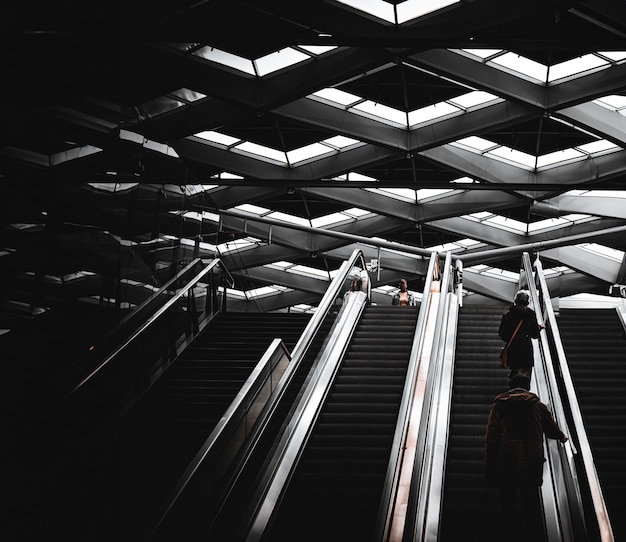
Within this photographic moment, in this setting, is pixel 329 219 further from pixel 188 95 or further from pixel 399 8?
pixel 399 8

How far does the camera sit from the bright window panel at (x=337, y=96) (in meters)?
18.0

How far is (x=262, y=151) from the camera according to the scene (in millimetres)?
21094

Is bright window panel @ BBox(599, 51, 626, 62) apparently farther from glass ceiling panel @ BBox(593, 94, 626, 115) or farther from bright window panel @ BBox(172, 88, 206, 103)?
bright window panel @ BBox(172, 88, 206, 103)

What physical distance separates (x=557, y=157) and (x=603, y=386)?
12130 millimetres

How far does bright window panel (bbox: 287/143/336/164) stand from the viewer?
2078 centimetres

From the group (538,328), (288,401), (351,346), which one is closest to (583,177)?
(351,346)

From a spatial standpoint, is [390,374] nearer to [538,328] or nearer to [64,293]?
[538,328]

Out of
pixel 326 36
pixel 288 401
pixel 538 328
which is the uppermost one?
pixel 326 36

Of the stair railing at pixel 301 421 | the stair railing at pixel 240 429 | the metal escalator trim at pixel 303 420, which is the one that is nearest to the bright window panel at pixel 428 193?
the stair railing at pixel 301 421

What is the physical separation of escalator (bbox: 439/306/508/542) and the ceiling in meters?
4.47

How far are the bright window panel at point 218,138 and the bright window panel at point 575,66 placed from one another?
8509 millimetres

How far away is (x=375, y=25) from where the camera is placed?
14125mm

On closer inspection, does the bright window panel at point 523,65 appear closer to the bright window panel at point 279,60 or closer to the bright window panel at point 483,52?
the bright window panel at point 483,52

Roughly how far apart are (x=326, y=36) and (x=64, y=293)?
8.39m
